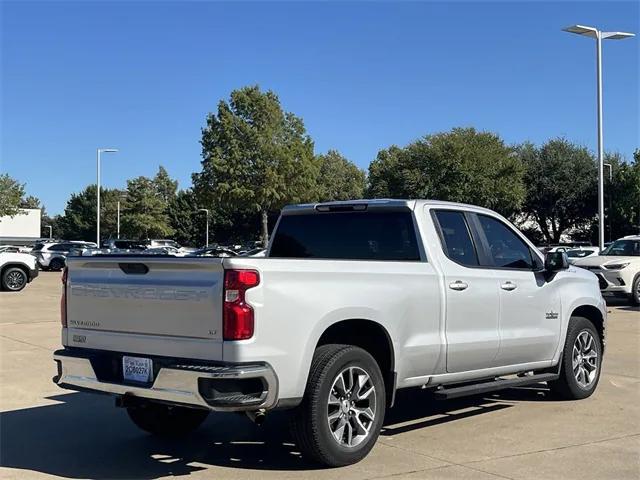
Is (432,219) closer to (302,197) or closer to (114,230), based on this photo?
(302,197)

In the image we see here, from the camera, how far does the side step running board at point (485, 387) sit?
5915 millimetres

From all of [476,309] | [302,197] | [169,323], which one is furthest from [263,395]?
[302,197]

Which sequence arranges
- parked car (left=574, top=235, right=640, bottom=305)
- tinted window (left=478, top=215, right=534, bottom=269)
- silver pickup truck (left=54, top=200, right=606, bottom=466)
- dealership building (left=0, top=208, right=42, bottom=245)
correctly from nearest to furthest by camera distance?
silver pickup truck (left=54, top=200, right=606, bottom=466), tinted window (left=478, top=215, right=534, bottom=269), parked car (left=574, top=235, right=640, bottom=305), dealership building (left=0, top=208, right=42, bottom=245)

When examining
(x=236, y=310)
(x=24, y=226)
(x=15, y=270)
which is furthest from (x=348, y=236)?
(x=24, y=226)

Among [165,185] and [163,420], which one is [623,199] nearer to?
[163,420]

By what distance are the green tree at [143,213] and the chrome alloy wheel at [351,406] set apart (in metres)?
74.4

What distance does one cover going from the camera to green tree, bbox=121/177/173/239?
78125 millimetres

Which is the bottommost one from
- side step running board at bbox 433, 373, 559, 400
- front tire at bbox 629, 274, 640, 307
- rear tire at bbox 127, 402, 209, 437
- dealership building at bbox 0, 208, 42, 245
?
rear tire at bbox 127, 402, 209, 437

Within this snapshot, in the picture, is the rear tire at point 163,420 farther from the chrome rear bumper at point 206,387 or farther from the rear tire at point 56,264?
the rear tire at point 56,264

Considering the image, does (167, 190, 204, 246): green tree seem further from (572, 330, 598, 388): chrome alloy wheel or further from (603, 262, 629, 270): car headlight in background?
(572, 330, 598, 388): chrome alloy wheel

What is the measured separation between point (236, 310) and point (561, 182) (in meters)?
51.2

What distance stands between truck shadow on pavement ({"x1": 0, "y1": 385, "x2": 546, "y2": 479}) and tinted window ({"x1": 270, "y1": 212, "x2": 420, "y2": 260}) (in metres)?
1.59

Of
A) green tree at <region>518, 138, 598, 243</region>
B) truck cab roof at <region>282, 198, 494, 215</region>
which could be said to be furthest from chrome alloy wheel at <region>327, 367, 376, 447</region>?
green tree at <region>518, 138, 598, 243</region>

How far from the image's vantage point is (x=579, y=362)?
25.2 feet
